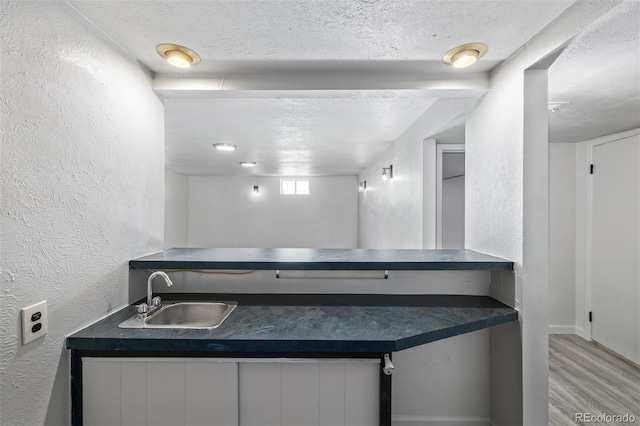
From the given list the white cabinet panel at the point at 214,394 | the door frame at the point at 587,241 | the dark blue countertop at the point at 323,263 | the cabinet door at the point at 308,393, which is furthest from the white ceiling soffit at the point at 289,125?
the door frame at the point at 587,241

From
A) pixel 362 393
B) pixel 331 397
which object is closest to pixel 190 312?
pixel 331 397

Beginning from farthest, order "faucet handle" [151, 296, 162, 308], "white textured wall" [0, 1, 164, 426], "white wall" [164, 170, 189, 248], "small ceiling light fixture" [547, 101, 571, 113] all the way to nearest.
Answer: "white wall" [164, 170, 189, 248], "small ceiling light fixture" [547, 101, 571, 113], "faucet handle" [151, 296, 162, 308], "white textured wall" [0, 1, 164, 426]

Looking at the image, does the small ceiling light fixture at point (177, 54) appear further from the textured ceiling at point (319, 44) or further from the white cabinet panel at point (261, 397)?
the white cabinet panel at point (261, 397)

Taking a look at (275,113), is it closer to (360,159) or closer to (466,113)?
(466,113)

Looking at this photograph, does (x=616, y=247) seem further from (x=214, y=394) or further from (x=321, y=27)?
(x=214, y=394)

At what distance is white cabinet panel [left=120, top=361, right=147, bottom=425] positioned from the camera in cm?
115

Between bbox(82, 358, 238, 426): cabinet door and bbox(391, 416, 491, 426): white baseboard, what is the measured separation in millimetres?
1120

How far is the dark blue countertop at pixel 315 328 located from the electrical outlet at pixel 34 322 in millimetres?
156

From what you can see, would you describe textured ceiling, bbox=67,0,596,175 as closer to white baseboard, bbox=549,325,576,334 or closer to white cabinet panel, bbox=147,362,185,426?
white cabinet panel, bbox=147,362,185,426

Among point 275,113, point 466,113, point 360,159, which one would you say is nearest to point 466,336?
point 466,113

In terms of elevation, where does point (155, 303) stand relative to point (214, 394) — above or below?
above

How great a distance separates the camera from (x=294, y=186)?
7.37m

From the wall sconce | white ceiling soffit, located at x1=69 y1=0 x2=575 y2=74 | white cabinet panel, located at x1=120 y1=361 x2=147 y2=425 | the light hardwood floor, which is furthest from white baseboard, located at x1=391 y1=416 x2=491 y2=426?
the wall sconce

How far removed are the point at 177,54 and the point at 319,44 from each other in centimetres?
71
